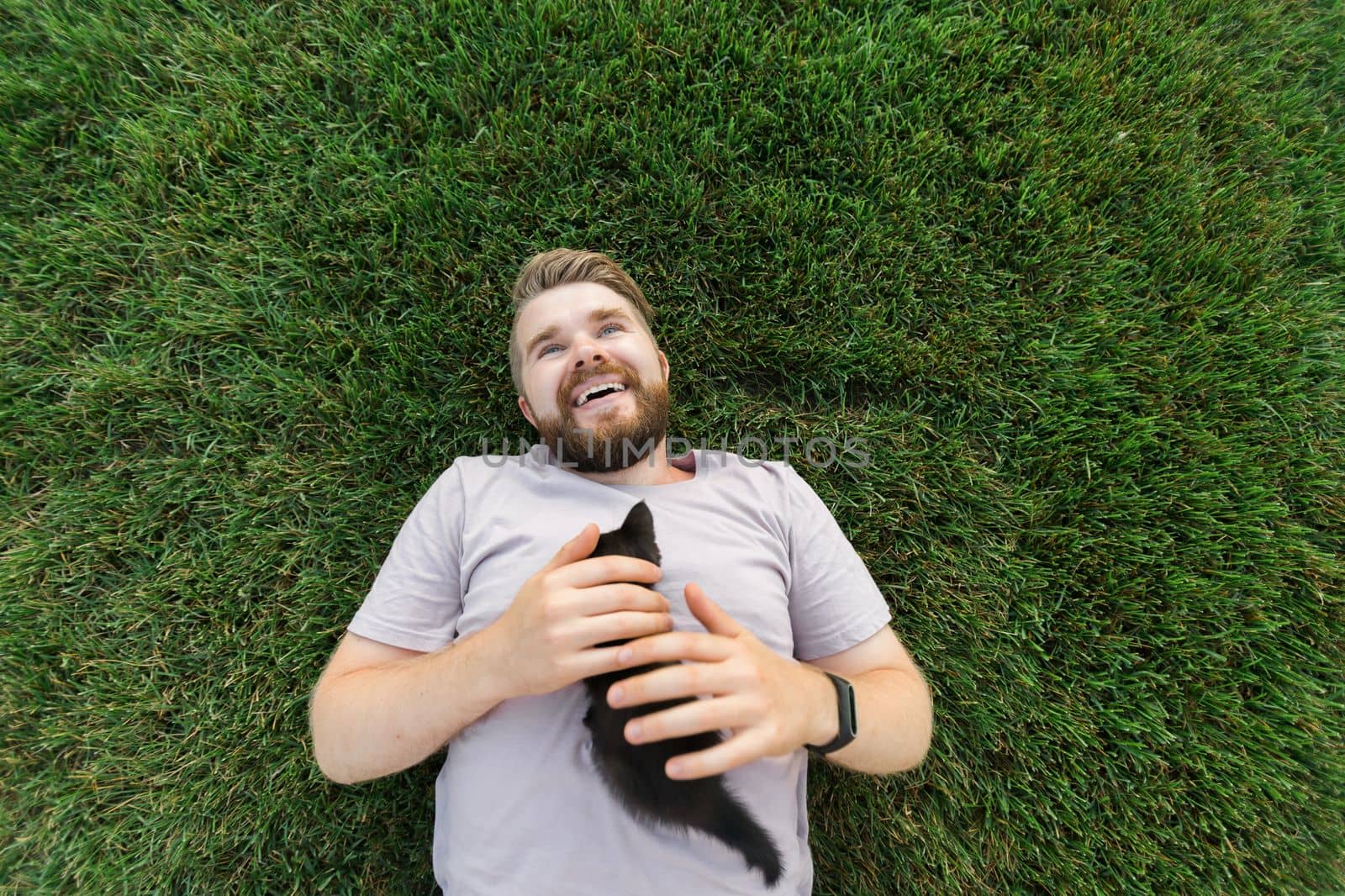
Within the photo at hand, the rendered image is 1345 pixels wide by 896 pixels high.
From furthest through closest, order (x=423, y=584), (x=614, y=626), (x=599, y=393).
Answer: (x=599, y=393) → (x=423, y=584) → (x=614, y=626)

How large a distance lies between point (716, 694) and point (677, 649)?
0.52 feet

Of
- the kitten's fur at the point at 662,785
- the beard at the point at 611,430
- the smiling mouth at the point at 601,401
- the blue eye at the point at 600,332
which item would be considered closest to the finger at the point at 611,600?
the kitten's fur at the point at 662,785

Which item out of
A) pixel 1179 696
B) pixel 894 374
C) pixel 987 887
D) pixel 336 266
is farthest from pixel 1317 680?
pixel 336 266

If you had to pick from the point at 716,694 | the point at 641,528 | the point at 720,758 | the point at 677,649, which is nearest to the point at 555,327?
the point at 641,528

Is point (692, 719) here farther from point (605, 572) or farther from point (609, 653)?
point (605, 572)

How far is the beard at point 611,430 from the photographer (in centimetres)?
181

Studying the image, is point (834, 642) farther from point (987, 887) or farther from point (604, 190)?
point (604, 190)

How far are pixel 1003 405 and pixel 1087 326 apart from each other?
472 millimetres

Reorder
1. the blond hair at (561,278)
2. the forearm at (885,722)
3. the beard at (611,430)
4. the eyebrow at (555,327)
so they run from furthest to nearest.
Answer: the blond hair at (561,278)
the eyebrow at (555,327)
the beard at (611,430)
the forearm at (885,722)

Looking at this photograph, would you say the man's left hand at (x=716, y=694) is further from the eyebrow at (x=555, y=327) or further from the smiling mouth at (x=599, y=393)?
the eyebrow at (x=555, y=327)

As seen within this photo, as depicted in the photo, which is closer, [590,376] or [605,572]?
Answer: [605,572]

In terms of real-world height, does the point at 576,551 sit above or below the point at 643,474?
below

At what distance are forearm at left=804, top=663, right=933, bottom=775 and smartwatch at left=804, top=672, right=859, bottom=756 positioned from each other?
19mm

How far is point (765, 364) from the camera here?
2.41m
